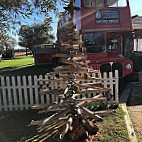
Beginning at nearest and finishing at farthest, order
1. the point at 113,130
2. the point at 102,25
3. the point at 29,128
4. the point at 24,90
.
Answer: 1. the point at 113,130
2. the point at 29,128
3. the point at 24,90
4. the point at 102,25

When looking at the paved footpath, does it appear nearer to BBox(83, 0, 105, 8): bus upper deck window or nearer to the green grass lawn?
BBox(83, 0, 105, 8): bus upper deck window

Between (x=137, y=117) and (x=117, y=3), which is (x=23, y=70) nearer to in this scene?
(x=117, y=3)

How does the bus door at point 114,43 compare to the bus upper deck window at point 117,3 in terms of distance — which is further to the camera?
the bus door at point 114,43

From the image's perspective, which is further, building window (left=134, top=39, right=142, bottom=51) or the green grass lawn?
building window (left=134, top=39, right=142, bottom=51)

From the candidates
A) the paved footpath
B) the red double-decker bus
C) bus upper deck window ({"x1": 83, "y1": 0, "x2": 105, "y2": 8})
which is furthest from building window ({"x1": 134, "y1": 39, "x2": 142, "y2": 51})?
the paved footpath

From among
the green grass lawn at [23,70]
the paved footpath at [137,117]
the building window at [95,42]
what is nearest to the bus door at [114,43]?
the building window at [95,42]

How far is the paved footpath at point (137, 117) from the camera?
3818 mm

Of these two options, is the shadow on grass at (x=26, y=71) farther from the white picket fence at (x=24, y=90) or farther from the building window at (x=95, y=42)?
the white picket fence at (x=24, y=90)

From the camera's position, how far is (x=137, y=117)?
14.9ft

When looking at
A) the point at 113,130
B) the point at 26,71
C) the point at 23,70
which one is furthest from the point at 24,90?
the point at 23,70

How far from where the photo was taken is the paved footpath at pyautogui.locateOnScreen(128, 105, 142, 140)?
12.5 feet

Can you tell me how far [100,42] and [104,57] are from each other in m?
0.70

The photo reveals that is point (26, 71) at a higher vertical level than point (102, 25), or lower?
lower

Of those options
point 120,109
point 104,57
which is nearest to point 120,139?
point 120,109
